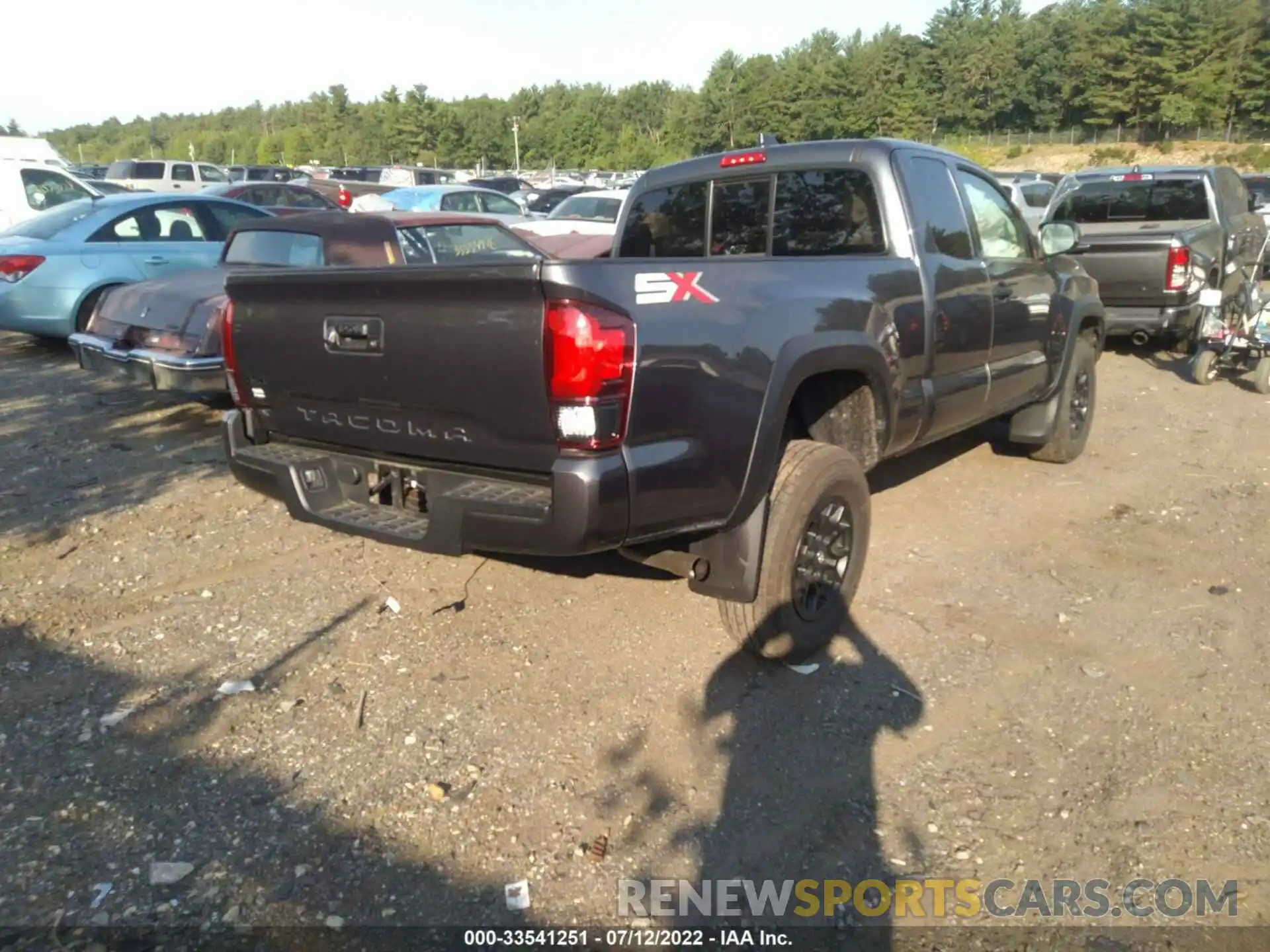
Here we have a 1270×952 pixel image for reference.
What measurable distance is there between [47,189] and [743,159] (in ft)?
44.5

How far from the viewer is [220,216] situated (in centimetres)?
945

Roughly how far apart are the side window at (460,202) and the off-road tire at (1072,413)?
11.3 metres

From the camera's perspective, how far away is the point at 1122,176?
34.8ft

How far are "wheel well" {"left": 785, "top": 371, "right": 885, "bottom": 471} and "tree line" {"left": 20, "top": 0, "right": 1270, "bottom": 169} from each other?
62671 mm

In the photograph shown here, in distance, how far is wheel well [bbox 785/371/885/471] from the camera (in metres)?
4.02

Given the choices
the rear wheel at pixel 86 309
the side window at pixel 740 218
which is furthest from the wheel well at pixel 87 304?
the side window at pixel 740 218

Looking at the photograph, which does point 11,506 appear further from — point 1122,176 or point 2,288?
point 1122,176

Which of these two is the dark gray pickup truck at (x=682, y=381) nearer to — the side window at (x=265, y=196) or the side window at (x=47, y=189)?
the side window at (x=47, y=189)

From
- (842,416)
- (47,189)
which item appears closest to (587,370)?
(842,416)

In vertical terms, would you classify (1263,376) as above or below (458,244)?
below

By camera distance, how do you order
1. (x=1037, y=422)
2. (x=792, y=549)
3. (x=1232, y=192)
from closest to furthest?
(x=792, y=549) → (x=1037, y=422) → (x=1232, y=192)

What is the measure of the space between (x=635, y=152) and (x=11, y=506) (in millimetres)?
76276

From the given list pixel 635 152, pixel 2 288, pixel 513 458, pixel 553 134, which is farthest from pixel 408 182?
pixel 553 134

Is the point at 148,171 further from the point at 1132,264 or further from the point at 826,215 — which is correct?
the point at 826,215
